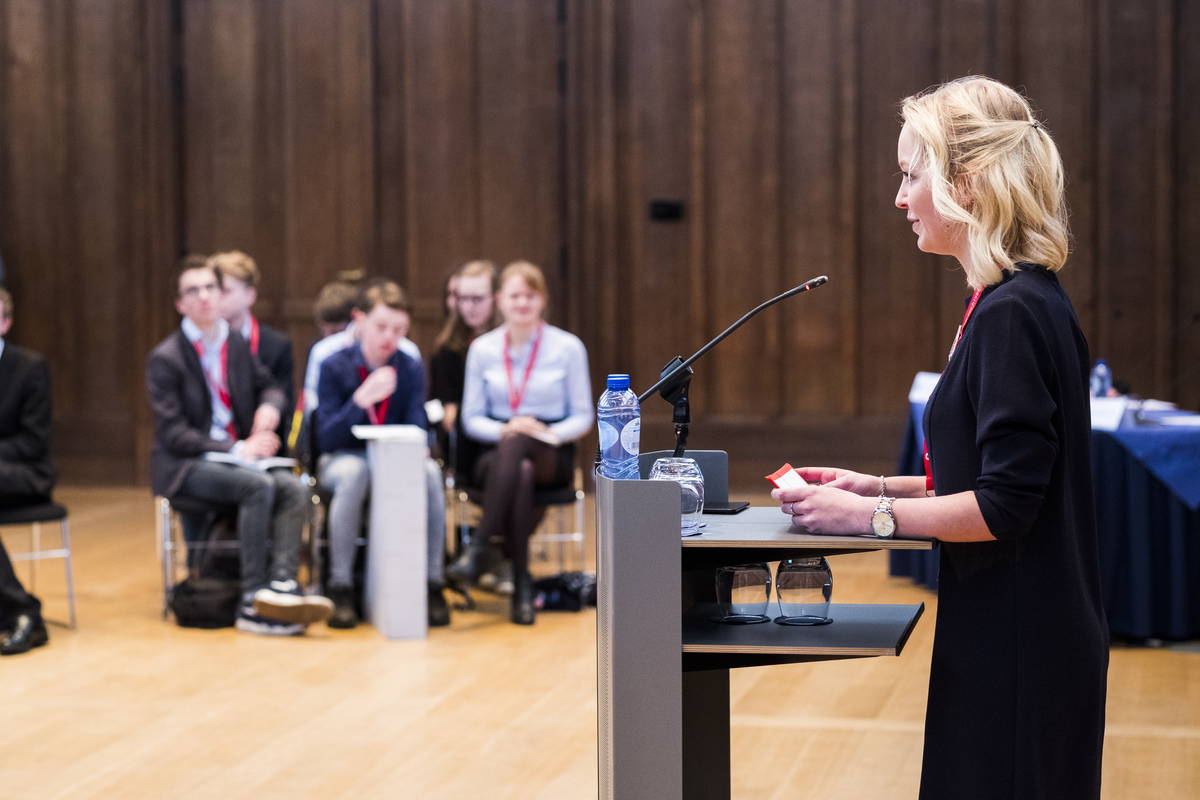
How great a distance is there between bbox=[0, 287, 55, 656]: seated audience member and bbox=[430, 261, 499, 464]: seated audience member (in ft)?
5.33

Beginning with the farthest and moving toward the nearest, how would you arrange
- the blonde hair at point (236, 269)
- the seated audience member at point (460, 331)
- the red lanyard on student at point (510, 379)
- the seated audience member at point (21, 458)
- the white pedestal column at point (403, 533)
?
the blonde hair at point (236, 269)
the seated audience member at point (460, 331)
the red lanyard on student at point (510, 379)
the white pedestal column at point (403, 533)
the seated audience member at point (21, 458)

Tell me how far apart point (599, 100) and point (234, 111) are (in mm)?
2355

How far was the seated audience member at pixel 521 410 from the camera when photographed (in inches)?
196

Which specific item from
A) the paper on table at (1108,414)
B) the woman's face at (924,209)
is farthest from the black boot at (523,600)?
the woman's face at (924,209)

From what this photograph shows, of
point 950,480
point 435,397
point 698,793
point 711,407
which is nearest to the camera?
point 950,480

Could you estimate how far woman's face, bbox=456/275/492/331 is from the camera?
578 cm

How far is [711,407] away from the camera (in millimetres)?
8055

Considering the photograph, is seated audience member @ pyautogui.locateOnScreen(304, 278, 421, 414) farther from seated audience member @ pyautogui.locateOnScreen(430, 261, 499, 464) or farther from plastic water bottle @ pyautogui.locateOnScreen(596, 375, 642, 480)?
plastic water bottle @ pyautogui.locateOnScreen(596, 375, 642, 480)

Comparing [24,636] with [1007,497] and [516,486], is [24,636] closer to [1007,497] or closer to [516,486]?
[516,486]

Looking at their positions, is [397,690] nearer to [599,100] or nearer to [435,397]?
[435,397]

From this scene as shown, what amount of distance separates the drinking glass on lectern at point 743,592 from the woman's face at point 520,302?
3.25 metres

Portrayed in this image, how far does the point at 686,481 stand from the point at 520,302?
10.8 ft

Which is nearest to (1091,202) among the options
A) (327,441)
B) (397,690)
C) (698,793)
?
(327,441)

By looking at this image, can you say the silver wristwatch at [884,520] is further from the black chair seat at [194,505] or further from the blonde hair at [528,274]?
the black chair seat at [194,505]
